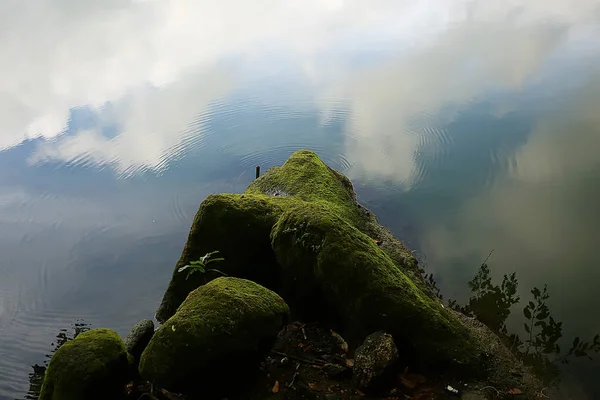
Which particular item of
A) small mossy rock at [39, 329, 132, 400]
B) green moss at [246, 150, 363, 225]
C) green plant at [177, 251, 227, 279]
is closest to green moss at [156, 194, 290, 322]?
green plant at [177, 251, 227, 279]

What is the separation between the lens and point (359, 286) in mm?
4527

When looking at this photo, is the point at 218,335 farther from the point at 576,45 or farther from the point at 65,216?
the point at 576,45

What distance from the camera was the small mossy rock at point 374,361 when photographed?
4.09 m

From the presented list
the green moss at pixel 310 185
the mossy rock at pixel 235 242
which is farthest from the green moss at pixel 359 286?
the green moss at pixel 310 185

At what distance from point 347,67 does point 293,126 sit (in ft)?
15.0

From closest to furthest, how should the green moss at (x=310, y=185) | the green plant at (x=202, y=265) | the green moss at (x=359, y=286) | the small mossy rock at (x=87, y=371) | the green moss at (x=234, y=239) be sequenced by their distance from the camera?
the small mossy rock at (x=87, y=371)
the green moss at (x=359, y=286)
the green plant at (x=202, y=265)
the green moss at (x=234, y=239)
the green moss at (x=310, y=185)

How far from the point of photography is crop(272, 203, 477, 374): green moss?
445 cm

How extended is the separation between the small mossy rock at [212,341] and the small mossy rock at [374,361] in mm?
883

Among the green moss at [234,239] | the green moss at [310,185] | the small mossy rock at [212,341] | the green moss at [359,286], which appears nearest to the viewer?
the small mossy rock at [212,341]

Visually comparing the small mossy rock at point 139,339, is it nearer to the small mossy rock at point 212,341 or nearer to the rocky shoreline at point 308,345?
the rocky shoreline at point 308,345

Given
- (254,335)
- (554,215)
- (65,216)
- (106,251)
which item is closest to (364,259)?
(254,335)

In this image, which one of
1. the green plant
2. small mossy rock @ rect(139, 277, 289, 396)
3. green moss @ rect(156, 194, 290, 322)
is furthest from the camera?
green moss @ rect(156, 194, 290, 322)

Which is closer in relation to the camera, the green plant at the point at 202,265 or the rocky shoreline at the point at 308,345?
the rocky shoreline at the point at 308,345

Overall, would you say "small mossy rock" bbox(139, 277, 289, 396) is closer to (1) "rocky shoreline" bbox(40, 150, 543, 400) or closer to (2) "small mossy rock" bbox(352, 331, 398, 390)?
(1) "rocky shoreline" bbox(40, 150, 543, 400)
